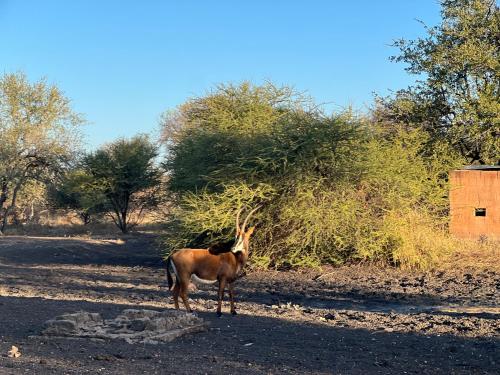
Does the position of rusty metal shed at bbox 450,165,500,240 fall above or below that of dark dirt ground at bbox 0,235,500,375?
above

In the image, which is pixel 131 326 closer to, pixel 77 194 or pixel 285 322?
pixel 285 322

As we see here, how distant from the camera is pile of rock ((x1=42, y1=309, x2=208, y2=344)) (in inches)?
320

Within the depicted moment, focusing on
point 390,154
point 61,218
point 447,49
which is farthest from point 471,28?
point 61,218

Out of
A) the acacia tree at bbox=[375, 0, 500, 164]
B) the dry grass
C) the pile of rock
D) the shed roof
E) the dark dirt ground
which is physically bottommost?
the dark dirt ground

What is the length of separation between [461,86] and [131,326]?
21807 mm

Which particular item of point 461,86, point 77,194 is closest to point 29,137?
point 77,194

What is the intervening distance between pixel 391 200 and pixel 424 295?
15.1 feet

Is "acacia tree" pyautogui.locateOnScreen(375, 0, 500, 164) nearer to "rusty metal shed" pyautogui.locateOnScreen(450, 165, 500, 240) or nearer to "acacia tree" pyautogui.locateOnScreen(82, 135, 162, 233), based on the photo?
"rusty metal shed" pyautogui.locateOnScreen(450, 165, 500, 240)

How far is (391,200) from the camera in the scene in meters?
17.7

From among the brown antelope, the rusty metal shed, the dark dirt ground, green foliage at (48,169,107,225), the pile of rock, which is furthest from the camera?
green foliage at (48,169,107,225)

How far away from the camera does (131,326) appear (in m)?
8.50

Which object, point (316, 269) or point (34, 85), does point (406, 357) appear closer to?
point (316, 269)

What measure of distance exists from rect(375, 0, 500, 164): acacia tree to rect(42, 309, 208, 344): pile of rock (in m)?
19.5

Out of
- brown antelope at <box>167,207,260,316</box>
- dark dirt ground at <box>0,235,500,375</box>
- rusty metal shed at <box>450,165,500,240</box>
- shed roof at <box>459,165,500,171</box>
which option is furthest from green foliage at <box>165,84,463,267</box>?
brown antelope at <box>167,207,260,316</box>
